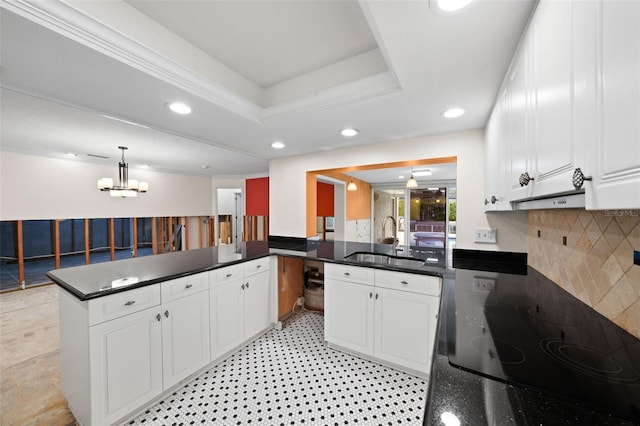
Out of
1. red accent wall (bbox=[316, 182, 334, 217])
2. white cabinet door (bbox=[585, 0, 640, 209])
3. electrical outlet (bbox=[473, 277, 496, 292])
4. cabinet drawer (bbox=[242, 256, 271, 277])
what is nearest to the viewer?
white cabinet door (bbox=[585, 0, 640, 209])

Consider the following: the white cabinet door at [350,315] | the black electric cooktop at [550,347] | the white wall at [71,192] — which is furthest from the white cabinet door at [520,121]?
the white wall at [71,192]

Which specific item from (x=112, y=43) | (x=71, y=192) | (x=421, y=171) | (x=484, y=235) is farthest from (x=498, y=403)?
(x=71, y=192)

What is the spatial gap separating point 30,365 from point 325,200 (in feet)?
14.4

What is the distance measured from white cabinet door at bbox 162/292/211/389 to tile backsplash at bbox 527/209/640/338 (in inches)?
90.8

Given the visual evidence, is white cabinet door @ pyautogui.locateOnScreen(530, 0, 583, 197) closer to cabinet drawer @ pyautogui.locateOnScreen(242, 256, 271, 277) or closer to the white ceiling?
the white ceiling

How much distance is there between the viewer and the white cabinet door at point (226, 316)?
200cm

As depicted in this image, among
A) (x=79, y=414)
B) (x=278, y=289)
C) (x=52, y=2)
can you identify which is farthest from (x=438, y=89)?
(x=79, y=414)

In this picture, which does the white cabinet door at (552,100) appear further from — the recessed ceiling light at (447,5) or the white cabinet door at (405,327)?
the white cabinet door at (405,327)

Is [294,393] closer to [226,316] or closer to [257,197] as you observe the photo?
[226,316]

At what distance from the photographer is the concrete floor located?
1564 mm

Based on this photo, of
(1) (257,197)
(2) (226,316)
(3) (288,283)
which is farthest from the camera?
(1) (257,197)

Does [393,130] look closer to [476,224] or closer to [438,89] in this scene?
[438,89]

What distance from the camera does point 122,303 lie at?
1.43 m

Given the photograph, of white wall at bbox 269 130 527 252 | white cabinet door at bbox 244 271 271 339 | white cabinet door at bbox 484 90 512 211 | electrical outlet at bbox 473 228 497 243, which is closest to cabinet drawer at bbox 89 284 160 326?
white cabinet door at bbox 244 271 271 339
